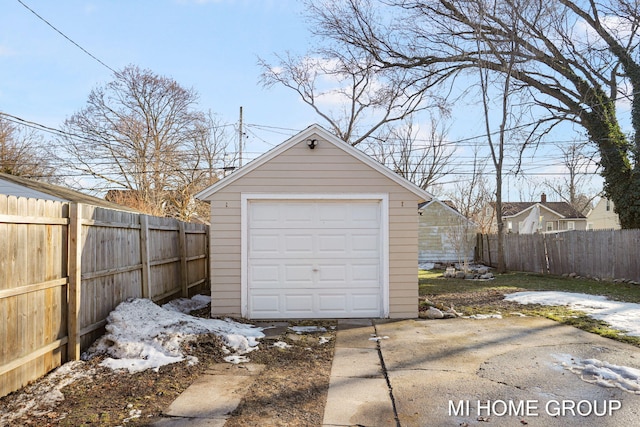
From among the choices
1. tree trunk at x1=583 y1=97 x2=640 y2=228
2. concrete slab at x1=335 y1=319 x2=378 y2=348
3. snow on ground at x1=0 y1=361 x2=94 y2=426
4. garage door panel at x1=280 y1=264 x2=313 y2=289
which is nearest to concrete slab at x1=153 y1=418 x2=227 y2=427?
snow on ground at x1=0 y1=361 x2=94 y2=426

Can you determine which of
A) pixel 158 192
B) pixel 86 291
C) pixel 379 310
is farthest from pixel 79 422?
pixel 158 192

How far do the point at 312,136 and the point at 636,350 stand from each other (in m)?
5.74

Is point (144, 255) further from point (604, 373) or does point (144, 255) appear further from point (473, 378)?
point (604, 373)

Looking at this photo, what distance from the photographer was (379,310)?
26.7 feet

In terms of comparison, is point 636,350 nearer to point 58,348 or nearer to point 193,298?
point 58,348

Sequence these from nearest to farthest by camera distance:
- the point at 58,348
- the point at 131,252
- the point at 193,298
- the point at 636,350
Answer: the point at 58,348
the point at 636,350
the point at 131,252
the point at 193,298

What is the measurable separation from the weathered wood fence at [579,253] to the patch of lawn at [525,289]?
21.9 inches

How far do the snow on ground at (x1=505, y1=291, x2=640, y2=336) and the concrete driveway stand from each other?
1.09 m

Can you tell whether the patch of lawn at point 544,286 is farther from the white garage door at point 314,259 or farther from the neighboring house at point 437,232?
the neighboring house at point 437,232

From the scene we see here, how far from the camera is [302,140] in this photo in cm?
805

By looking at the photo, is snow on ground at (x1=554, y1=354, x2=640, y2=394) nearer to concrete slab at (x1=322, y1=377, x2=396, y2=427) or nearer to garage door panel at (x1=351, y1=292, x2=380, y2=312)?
concrete slab at (x1=322, y1=377, x2=396, y2=427)

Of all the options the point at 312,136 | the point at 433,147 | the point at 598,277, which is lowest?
the point at 598,277

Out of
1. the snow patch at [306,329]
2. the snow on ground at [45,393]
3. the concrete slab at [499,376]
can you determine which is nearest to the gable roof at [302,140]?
the concrete slab at [499,376]

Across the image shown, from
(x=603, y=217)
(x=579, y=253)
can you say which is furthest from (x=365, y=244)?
(x=603, y=217)
